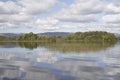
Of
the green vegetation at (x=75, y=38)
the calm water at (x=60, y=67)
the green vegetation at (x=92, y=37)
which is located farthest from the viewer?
the green vegetation at (x=92, y=37)

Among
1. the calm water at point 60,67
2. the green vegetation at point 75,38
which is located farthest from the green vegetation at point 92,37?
the calm water at point 60,67

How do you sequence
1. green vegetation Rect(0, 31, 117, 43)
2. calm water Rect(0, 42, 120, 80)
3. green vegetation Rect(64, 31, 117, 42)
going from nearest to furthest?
calm water Rect(0, 42, 120, 80) → green vegetation Rect(0, 31, 117, 43) → green vegetation Rect(64, 31, 117, 42)

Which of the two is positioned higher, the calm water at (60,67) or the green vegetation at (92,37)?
the green vegetation at (92,37)

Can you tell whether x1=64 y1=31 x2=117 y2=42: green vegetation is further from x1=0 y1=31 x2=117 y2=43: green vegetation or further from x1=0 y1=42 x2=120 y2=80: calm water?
x1=0 y1=42 x2=120 y2=80: calm water

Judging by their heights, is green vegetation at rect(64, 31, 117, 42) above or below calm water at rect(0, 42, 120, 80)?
above

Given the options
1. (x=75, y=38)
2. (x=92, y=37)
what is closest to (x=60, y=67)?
(x=92, y=37)

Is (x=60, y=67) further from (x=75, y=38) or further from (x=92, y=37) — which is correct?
(x=75, y=38)

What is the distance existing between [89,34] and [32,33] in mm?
48217

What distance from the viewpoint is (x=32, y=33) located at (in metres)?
164

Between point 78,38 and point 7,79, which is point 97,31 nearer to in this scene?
point 78,38

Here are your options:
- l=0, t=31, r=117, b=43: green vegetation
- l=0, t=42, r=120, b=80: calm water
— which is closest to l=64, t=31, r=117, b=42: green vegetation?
l=0, t=31, r=117, b=43: green vegetation

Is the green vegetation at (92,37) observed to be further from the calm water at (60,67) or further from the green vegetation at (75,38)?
the calm water at (60,67)

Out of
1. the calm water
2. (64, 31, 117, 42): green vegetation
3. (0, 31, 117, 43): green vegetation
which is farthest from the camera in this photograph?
(64, 31, 117, 42): green vegetation

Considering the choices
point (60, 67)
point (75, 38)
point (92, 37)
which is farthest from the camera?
point (75, 38)
